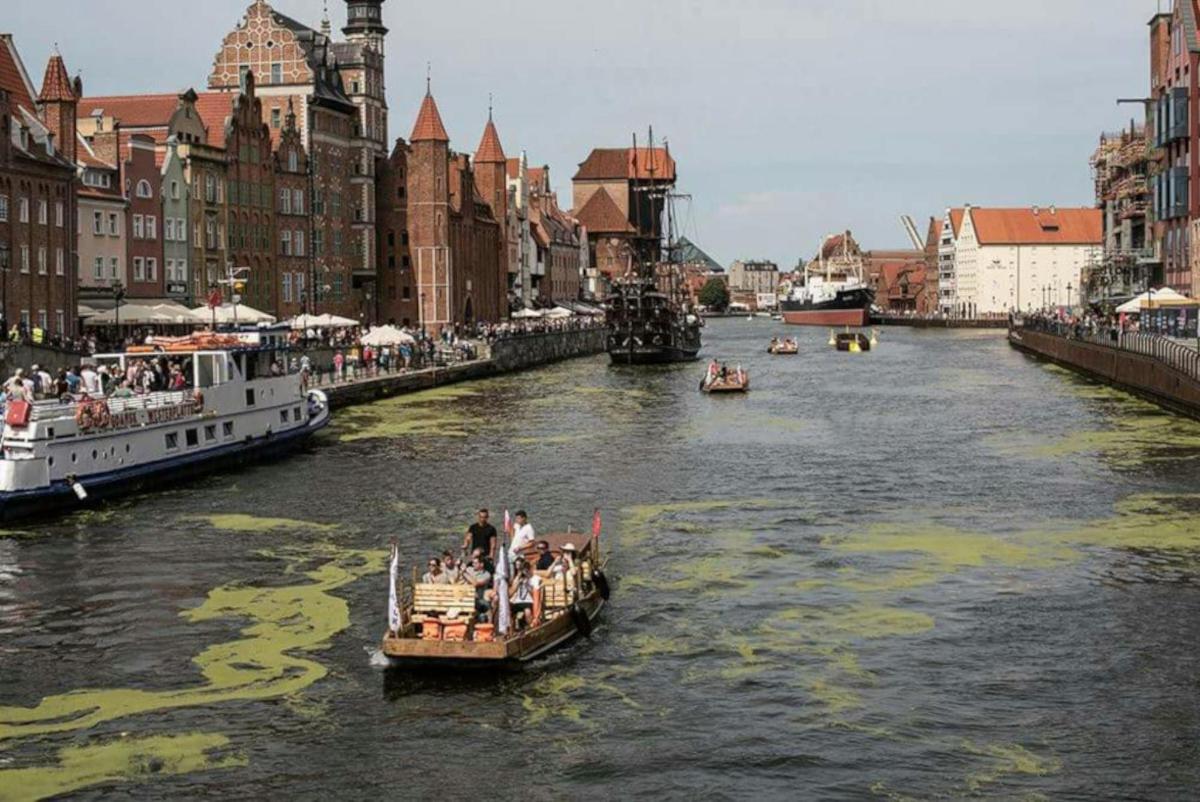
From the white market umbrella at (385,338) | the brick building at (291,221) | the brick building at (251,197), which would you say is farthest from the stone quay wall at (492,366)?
the brick building at (251,197)

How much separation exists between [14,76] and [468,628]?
74.6 meters

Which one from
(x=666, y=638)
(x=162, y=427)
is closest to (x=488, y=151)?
(x=162, y=427)

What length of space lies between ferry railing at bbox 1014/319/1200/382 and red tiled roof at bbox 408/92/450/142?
5727 centimetres

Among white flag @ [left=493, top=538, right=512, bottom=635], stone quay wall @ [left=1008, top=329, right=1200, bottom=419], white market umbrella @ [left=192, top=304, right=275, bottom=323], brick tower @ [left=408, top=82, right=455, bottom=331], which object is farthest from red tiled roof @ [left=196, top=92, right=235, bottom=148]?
white flag @ [left=493, top=538, right=512, bottom=635]

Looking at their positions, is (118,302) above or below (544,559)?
above

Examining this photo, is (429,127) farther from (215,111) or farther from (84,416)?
(84,416)

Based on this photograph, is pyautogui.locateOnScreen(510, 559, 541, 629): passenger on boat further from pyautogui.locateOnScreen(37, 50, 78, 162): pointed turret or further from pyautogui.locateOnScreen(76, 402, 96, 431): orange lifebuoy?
pyautogui.locateOnScreen(37, 50, 78, 162): pointed turret

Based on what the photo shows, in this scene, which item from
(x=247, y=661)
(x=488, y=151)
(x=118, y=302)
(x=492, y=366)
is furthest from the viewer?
(x=488, y=151)

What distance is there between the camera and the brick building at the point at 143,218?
4230 inches

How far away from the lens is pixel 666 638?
34.9 metres

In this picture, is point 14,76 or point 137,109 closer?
point 14,76

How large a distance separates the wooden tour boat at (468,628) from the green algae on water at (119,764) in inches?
174

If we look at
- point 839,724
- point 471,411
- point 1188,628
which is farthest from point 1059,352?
point 839,724

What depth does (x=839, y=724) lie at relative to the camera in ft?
95.3
